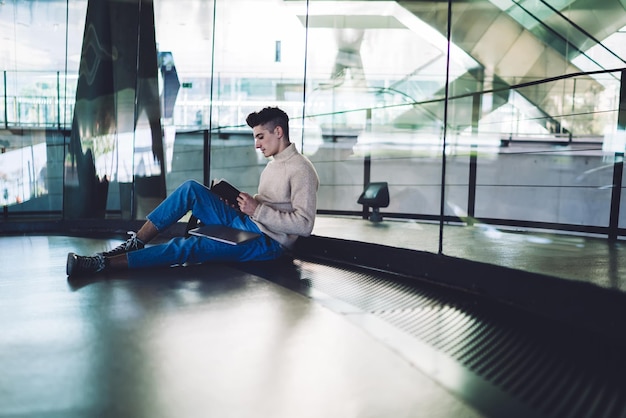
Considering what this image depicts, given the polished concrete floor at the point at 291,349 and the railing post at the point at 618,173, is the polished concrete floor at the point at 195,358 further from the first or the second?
the railing post at the point at 618,173

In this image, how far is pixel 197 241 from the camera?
9.68 ft

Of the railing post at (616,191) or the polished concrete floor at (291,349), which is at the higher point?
the railing post at (616,191)

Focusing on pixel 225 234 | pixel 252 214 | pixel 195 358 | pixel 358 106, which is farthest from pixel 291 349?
pixel 358 106

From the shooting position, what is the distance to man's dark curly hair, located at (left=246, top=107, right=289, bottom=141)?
9.49 ft

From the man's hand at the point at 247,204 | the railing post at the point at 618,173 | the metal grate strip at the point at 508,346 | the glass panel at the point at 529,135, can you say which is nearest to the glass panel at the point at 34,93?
the man's hand at the point at 247,204

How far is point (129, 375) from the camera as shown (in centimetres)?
138

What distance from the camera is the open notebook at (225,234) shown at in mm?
2908

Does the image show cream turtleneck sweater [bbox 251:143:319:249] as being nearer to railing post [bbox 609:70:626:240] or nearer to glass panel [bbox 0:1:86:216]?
railing post [bbox 609:70:626:240]

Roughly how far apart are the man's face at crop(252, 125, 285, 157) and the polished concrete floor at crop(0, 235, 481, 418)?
2.86 feet

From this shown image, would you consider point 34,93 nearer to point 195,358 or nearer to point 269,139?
point 269,139

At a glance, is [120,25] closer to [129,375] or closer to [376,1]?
[129,375]

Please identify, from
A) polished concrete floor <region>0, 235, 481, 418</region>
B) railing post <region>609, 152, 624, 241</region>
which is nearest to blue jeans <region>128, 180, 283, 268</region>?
polished concrete floor <region>0, 235, 481, 418</region>

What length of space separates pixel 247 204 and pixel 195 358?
4.56ft

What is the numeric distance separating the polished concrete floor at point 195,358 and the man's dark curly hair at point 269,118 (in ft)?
3.18
